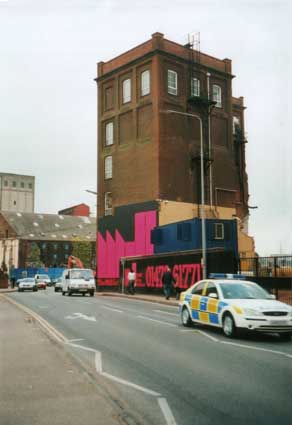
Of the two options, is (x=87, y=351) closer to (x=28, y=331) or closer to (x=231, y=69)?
(x=28, y=331)

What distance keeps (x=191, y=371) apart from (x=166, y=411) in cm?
262

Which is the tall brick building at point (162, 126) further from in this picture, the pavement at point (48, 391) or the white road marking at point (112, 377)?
the pavement at point (48, 391)

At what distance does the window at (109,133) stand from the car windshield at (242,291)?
121 ft

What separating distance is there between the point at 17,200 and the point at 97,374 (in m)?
126

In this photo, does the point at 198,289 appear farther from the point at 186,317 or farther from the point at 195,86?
the point at 195,86

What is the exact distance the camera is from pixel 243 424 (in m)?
5.90

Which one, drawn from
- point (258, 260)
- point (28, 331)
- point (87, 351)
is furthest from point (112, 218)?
point (87, 351)

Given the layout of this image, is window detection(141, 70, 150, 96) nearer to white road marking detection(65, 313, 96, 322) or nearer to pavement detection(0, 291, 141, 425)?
white road marking detection(65, 313, 96, 322)

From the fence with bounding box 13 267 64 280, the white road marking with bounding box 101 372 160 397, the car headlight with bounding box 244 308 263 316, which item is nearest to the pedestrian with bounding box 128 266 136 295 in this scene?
the car headlight with bounding box 244 308 263 316

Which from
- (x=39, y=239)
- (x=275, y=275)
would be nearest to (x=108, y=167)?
(x=275, y=275)

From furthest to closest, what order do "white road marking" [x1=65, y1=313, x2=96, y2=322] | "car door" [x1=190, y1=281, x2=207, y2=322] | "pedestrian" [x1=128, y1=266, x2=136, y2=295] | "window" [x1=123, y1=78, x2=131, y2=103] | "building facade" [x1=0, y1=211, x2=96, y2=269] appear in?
"building facade" [x1=0, y1=211, x2=96, y2=269] < "window" [x1=123, y1=78, x2=131, y2=103] < "pedestrian" [x1=128, y1=266, x2=136, y2=295] < "white road marking" [x1=65, y1=313, x2=96, y2=322] < "car door" [x1=190, y1=281, x2=207, y2=322]

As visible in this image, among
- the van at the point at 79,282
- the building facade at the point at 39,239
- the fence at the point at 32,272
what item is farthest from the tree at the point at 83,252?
the van at the point at 79,282

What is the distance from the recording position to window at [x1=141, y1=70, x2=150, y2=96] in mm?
46344

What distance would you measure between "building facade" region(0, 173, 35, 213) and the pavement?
12034cm
